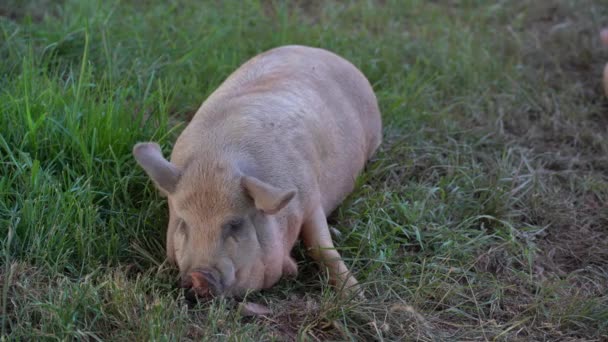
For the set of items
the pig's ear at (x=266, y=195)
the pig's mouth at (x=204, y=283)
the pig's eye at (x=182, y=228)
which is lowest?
the pig's mouth at (x=204, y=283)

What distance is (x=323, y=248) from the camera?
383cm

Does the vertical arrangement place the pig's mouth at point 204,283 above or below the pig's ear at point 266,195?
below

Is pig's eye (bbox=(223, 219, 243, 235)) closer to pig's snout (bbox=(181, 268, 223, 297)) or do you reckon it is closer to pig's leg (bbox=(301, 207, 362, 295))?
pig's snout (bbox=(181, 268, 223, 297))

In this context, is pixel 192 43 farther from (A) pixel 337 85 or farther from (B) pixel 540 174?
Answer: (B) pixel 540 174

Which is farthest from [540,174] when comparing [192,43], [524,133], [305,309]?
[192,43]

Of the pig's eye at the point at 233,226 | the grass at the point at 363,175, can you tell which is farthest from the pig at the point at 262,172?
the grass at the point at 363,175

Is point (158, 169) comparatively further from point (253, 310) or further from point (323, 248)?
point (323, 248)

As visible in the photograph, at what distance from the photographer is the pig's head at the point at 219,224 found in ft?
11.0

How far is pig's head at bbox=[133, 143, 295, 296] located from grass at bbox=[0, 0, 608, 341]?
0.12 meters

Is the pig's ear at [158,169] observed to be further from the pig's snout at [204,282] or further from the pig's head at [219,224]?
the pig's snout at [204,282]

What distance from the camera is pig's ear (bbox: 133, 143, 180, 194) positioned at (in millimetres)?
3500

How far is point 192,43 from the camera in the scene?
569cm

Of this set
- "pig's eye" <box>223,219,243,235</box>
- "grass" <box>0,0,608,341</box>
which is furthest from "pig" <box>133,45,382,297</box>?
"grass" <box>0,0,608,341</box>

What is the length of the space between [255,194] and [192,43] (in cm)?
258
